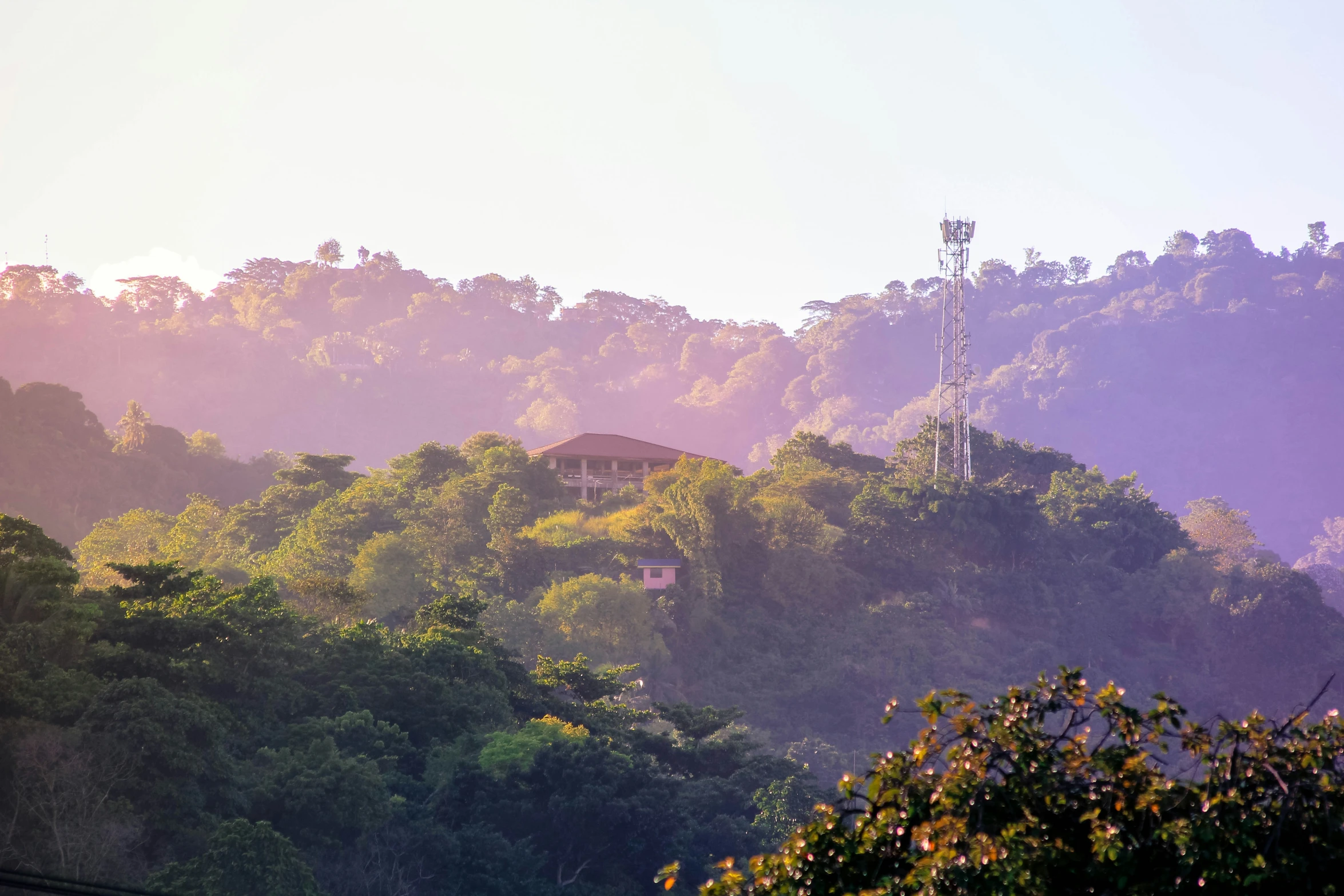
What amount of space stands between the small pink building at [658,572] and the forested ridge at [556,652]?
446mm

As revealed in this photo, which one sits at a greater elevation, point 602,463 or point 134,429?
point 134,429

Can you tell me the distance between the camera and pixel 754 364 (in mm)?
107062

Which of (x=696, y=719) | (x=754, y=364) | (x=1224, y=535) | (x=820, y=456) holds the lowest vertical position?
(x=696, y=719)

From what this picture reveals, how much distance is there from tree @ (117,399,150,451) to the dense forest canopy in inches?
1207

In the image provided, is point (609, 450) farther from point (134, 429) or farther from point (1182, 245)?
point (1182, 245)

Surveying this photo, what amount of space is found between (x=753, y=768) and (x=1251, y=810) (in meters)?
20.0

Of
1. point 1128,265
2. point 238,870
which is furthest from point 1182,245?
point 238,870

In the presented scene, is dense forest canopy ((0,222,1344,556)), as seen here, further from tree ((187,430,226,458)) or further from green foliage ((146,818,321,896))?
green foliage ((146,818,321,896))

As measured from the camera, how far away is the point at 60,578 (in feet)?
63.0

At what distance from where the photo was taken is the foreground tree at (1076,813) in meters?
5.55

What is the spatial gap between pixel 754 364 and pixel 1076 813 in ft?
333

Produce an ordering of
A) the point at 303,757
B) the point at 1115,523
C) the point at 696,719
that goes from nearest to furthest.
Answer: the point at 303,757
the point at 696,719
the point at 1115,523

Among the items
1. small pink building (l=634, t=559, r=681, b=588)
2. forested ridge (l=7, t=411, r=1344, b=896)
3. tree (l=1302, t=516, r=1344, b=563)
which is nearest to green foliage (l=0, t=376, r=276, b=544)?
forested ridge (l=7, t=411, r=1344, b=896)

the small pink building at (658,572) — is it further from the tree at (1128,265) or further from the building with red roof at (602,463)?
the tree at (1128,265)
